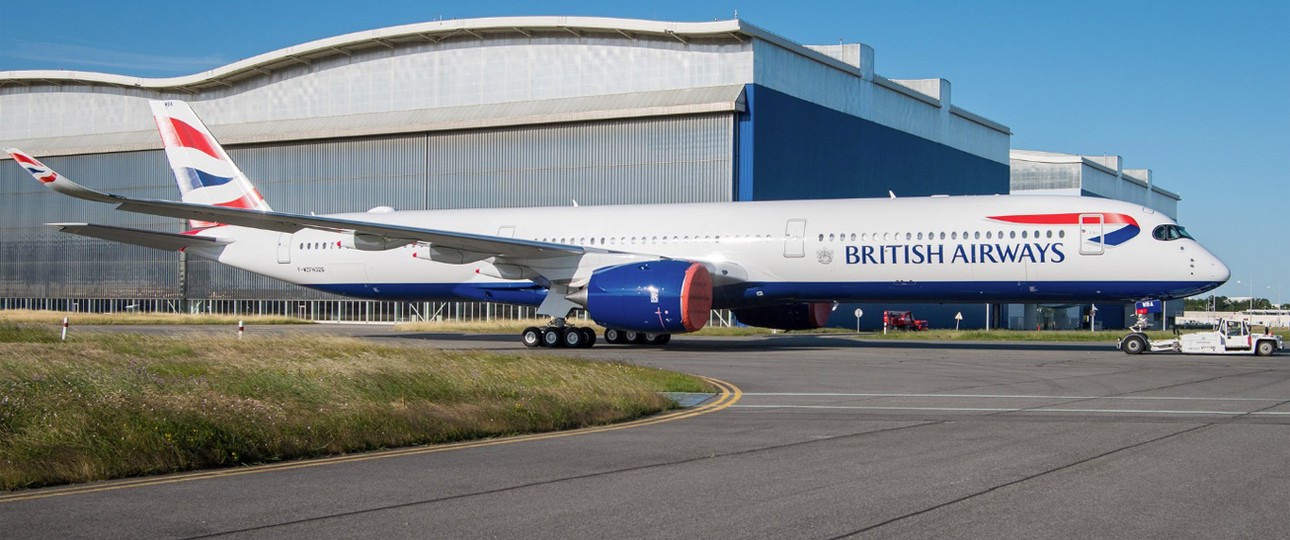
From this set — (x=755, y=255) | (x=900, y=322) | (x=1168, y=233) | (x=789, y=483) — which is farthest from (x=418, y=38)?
(x=789, y=483)

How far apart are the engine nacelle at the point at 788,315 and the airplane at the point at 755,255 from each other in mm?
53

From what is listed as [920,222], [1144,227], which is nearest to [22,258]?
[920,222]

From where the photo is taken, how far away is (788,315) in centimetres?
3284

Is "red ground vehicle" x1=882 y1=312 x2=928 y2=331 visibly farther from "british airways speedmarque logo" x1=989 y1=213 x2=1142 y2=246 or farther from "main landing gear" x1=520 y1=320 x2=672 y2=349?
"british airways speedmarque logo" x1=989 y1=213 x2=1142 y2=246

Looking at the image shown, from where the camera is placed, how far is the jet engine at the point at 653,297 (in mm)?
27734

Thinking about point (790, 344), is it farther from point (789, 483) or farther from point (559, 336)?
point (789, 483)

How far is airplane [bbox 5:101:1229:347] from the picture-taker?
89.3 ft

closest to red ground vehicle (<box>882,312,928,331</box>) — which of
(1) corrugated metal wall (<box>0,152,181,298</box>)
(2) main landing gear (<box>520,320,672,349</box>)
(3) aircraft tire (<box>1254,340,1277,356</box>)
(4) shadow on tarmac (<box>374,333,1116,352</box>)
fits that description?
(4) shadow on tarmac (<box>374,333,1116,352</box>)

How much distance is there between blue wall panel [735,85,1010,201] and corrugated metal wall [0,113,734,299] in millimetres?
1098

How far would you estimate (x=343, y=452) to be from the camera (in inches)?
442

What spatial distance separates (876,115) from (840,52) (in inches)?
154

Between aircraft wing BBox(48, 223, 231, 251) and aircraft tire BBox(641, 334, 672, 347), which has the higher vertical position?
aircraft wing BBox(48, 223, 231, 251)

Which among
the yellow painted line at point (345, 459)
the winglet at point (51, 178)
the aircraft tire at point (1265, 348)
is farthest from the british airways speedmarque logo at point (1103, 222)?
the winglet at point (51, 178)

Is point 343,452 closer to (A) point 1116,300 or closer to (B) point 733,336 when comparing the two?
(A) point 1116,300
